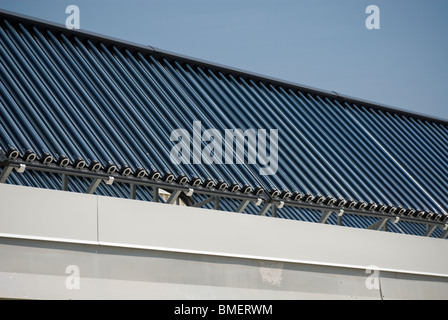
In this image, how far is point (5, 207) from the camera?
241 inches

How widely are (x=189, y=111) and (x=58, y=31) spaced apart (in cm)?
175

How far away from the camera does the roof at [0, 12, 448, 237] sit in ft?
24.0

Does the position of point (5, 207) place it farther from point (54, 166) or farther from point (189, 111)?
point (189, 111)

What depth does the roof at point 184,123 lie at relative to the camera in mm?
7320

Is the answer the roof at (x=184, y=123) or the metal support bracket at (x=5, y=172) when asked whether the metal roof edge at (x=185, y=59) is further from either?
the metal support bracket at (x=5, y=172)

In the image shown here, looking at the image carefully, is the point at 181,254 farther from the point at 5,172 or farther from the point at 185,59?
the point at 185,59
